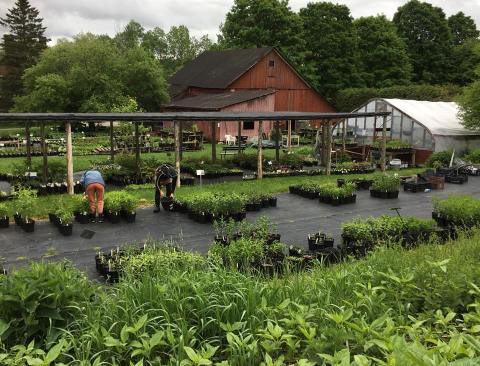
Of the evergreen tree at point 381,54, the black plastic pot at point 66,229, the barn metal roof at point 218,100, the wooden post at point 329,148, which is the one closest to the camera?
the black plastic pot at point 66,229

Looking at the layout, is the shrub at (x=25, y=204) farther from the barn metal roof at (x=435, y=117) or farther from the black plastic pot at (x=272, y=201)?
the barn metal roof at (x=435, y=117)

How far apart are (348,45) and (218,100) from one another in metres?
18.0

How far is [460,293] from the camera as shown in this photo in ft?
15.5

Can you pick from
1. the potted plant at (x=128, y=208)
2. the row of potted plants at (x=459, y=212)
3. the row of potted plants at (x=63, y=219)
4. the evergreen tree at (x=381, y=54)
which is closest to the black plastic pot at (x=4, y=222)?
the row of potted plants at (x=63, y=219)

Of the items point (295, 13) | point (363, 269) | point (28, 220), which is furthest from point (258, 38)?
point (363, 269)

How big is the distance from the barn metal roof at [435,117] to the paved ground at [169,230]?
32.2 ft

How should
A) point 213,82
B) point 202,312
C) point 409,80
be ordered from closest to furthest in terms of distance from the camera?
point 202,312, point 213,82, point 409,80

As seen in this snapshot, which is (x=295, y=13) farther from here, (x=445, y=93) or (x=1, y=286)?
(x=1, y=286)

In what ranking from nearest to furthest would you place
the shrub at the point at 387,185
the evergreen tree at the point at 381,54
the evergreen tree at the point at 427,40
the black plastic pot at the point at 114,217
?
the black plastic pot at the point at 114,217
the shrub at the point at 387,185
the evergreen tree at the point at 381,54
the evergreen tree at the point at 427,40

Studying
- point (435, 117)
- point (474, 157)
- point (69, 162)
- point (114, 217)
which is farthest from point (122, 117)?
point (435, 117)

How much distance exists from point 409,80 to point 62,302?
4784 centimetres

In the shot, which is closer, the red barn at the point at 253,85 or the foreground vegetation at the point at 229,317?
the foreground vegetation at the point at 229,317

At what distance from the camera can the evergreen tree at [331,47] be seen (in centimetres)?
4781

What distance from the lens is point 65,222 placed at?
36.2 feet
